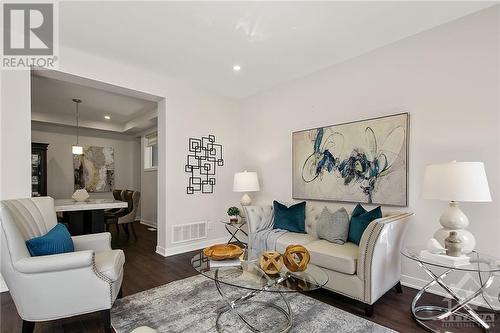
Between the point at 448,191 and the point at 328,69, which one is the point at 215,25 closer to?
the point at 328,69

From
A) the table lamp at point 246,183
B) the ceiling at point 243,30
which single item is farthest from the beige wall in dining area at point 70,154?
the table lamp at point 246,183

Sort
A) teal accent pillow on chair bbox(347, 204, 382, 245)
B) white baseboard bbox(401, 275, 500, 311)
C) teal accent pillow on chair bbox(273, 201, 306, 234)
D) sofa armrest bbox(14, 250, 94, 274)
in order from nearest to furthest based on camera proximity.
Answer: sofa armrest bbox(14, 250, 94, 274) < white baseboard bbox(401, 275, 500, 311) < teal accent pillow on chair bbox(347, 204, 382, 245) < teal accent pillow on chair bbox(273, 201, 306, 234)

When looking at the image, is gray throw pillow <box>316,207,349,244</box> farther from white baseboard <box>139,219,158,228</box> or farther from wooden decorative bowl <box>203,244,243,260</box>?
white baseboard <box>139,219,158,228</box>

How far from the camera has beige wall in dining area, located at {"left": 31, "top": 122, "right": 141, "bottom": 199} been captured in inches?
235

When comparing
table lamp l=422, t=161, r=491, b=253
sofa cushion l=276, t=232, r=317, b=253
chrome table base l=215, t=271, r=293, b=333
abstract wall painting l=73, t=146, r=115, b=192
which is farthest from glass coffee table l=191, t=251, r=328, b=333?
abstract wall painting l=73, t=146, r=115, b=192

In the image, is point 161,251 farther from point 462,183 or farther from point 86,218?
point 462,183

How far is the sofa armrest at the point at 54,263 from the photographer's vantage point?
168 centimetres

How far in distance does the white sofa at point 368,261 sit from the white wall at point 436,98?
19.1 inches

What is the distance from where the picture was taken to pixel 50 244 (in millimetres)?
1920

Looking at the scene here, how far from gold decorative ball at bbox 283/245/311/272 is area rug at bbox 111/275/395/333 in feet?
1.60

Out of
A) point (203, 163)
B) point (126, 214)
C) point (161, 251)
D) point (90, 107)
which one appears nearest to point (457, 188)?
point (203, 163)

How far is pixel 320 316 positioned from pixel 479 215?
70.2 inches

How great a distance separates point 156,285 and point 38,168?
4086 millimetres

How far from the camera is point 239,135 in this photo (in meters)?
4.96
